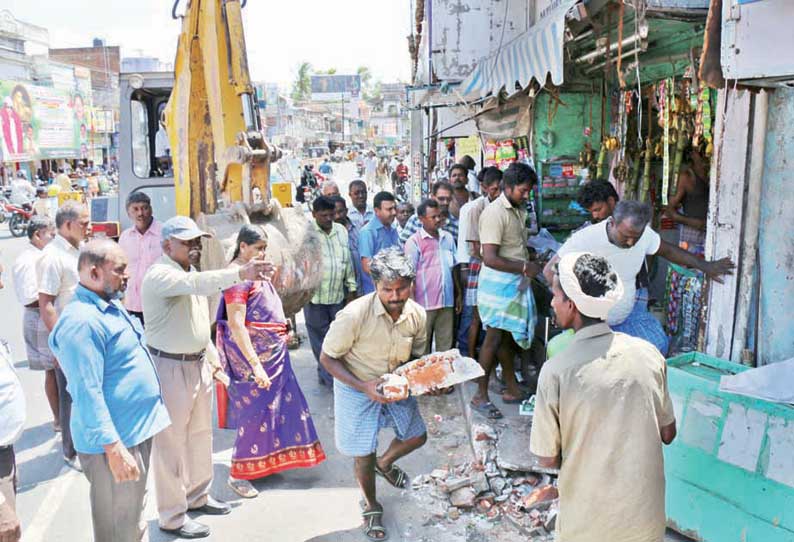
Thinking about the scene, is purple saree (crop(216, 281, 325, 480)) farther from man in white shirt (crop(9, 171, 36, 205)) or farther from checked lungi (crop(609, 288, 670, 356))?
man in white shirt (crop(9, 171, 36, 205))

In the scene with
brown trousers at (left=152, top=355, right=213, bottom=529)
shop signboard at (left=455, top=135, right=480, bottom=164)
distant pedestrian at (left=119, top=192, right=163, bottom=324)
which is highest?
shop signboard at (left=455, top=135, right=480, bottom=164)

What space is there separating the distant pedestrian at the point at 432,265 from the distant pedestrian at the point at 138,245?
7.12ft

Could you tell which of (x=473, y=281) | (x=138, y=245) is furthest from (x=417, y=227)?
(x=138, y=245)

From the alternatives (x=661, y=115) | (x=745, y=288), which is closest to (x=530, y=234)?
(x=661, y=115)

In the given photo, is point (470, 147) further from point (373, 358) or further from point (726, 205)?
point (373, 358)

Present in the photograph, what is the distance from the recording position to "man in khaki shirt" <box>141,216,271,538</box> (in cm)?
368

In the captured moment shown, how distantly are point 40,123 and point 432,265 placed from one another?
2883 centimetres

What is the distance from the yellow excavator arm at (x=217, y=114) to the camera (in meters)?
→ 4.92

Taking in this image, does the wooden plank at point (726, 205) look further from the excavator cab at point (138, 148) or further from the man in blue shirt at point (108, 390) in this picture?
the excavator cab at point (138, 148)

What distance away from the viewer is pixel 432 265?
5.98 meters

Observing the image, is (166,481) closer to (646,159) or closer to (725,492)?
(725,492)

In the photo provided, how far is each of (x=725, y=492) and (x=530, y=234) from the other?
13.1ft

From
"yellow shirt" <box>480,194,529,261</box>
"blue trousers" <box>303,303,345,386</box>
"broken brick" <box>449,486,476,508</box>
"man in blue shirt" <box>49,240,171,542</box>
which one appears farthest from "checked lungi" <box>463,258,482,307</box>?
"man in blue shirt" <box>49,240,171,542</box>

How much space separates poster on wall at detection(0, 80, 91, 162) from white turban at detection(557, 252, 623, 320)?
28.3 m
